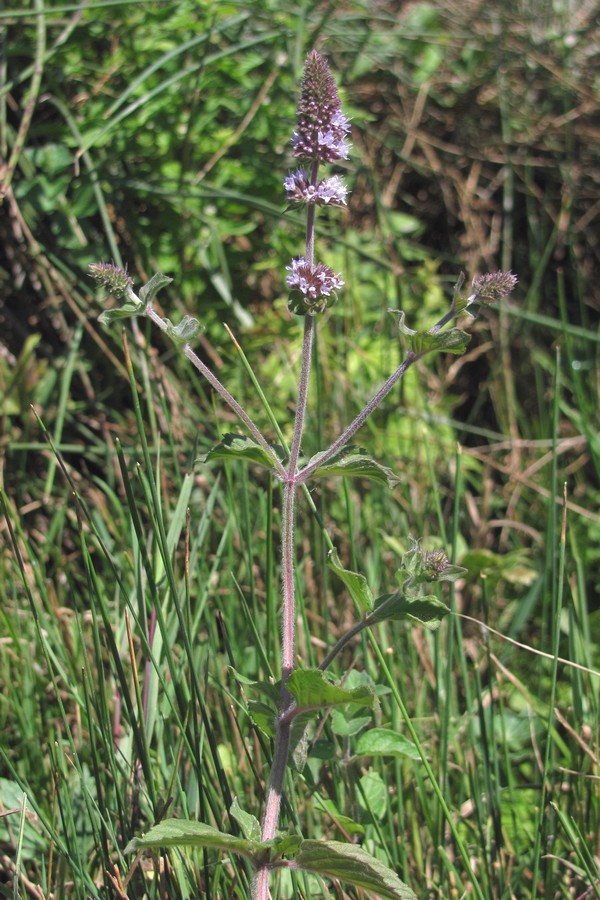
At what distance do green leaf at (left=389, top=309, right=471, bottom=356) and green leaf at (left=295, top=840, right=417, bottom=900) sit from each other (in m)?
0.61

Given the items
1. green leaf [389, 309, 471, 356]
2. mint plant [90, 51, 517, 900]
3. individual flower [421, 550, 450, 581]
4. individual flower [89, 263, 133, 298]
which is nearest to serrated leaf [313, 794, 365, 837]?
mint plant [90, 51, 517, 900]

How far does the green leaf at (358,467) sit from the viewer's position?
117 cm

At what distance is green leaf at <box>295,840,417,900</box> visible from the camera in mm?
1021

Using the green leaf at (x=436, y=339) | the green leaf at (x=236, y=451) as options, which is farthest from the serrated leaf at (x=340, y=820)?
the green leaf at (x=436, y=339)

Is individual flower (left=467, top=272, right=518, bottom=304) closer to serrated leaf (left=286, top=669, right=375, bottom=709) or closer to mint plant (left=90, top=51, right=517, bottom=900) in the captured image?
mint plant (left=90, top=51, right=517, bottom=900)

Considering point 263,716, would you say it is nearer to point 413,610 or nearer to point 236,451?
point 413,610

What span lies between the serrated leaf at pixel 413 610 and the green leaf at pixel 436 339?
314mm

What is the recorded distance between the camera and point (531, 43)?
3.48 m

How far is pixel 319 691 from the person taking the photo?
107 cm

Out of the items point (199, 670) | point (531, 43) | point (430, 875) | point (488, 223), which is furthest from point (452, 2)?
point (430, 875)

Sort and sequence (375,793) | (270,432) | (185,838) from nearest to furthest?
(185,838) → (375,793) → (270,432)

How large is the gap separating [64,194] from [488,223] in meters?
1.73

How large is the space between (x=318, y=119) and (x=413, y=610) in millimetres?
636

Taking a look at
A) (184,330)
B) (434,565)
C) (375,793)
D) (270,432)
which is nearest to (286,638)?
(434,565)
